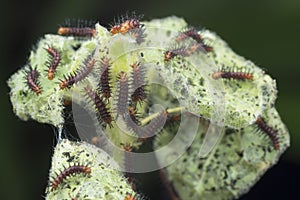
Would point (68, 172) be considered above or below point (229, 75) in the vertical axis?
below

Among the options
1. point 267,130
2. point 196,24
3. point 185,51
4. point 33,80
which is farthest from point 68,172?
point 196,24

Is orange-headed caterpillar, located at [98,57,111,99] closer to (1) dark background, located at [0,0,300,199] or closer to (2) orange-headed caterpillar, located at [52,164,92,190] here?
(2) orange-headed caterpillar, located at [52,164,92,190]

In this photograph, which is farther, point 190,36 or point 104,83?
point 190,36

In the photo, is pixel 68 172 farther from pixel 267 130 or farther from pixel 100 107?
pixel 267 130

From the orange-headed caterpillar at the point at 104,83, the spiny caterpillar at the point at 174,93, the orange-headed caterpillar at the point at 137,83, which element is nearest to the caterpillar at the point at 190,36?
the spiny caterpillar at the point at 174,93

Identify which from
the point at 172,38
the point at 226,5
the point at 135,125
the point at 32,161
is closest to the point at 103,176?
the point at 135,125

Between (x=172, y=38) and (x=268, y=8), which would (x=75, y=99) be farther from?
(x=268, y=8)
